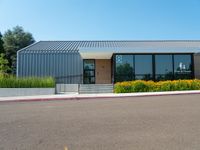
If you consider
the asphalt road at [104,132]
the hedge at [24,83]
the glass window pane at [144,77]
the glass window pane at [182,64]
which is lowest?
the asphalt road at [104,132]

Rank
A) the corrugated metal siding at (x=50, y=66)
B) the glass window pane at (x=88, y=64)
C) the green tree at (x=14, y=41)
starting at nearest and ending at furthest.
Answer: the corrugated metal siding at (x=50, y=66), the glass window pane at (x=88, y=64), the green tree at (x=14, y=41)

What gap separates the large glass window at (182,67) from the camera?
71.2 ft

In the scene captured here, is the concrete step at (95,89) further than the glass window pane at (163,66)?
No

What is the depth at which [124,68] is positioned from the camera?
849 inches

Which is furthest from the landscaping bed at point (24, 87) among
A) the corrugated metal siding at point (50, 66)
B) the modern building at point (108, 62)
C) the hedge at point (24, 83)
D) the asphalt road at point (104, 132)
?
the asphalt road at point (104, 132)

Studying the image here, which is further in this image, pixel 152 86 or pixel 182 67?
pixel 182 67

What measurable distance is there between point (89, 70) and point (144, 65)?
22.8 feet

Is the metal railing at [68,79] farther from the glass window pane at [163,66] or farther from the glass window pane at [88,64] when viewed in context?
the glass window pane at [163,66]

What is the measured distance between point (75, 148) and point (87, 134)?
3.55 feet

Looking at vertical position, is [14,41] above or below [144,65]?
above

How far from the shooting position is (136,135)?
5.63 metres

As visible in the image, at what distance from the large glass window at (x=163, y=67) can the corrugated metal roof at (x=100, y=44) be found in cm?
392

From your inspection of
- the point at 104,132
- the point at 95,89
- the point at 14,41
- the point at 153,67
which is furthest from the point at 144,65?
the point at 14,41

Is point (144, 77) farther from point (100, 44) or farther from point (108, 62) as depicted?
point (100, 44)
